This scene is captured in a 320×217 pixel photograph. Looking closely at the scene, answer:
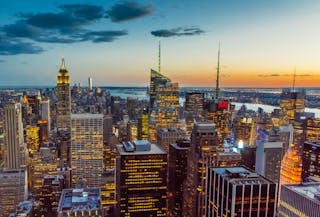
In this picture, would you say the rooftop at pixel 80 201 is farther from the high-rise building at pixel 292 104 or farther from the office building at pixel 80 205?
the high-rise building at pixel 292 104

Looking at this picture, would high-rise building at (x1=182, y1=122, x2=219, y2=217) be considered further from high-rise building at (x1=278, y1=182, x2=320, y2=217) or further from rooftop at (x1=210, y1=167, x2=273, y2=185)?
high-rise building at (x1=278, y1=182, x2=320, y2=217)

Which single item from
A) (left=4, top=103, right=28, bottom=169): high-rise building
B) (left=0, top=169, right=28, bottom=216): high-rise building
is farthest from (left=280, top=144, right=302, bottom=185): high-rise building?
(left=4, top=103, right=28, bottom=169): high-rise building

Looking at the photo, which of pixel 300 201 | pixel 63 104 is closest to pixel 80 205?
pixel 300 201

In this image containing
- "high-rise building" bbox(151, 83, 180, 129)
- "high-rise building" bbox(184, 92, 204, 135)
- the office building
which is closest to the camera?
the office building

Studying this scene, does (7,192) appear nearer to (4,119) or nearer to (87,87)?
(4,119)

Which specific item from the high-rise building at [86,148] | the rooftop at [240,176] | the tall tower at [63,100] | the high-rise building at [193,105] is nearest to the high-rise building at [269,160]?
the rooftop at [240,176]
